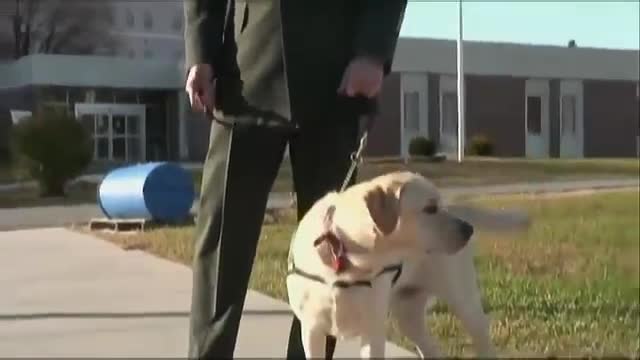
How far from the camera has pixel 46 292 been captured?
9469 mm

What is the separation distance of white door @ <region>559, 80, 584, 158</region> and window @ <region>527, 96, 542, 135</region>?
1055mm

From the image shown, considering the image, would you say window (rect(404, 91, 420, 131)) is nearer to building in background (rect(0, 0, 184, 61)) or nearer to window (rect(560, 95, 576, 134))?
window (rect(560, 95, 576, 134))

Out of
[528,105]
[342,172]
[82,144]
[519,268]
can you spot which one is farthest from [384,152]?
[342,172]

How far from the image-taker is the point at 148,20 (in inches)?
3017

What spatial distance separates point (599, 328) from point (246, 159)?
124 inches

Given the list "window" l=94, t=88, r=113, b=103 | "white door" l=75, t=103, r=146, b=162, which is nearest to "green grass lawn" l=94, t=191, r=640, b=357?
"white door" l=75, t=103, r=146, b=162

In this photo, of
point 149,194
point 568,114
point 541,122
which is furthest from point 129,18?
point 149,194

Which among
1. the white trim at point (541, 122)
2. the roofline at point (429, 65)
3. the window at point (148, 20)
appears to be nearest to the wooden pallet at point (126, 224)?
the roofline at point (429, 65)

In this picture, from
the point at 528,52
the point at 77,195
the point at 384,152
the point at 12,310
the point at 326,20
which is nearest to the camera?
the point at 326,20

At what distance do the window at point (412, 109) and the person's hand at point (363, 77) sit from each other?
51617mm

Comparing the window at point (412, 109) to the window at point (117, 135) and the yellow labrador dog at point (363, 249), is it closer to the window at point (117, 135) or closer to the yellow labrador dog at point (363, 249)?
the window at point (117, 135)

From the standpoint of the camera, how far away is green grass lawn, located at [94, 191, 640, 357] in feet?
22.1

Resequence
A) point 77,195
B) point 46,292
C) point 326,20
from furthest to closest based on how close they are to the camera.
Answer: point 77,195 < point 46,292 < point 326,20

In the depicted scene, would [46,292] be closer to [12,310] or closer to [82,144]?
[12,310]
